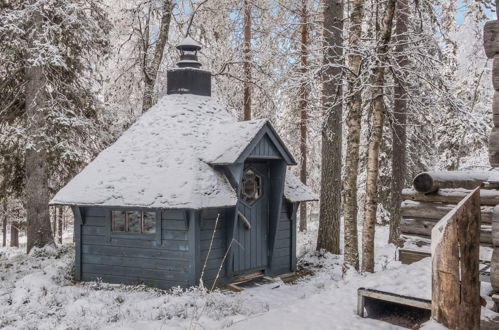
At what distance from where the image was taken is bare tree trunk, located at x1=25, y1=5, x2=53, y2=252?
12.4m

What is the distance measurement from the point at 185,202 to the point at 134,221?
165cm

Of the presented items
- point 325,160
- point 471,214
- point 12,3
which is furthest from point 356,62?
point 12,3

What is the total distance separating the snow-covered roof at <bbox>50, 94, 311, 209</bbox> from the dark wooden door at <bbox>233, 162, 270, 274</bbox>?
0.79m

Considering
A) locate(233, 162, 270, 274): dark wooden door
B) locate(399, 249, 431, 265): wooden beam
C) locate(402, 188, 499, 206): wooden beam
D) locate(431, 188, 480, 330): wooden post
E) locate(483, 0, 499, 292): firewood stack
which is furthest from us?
locate(233, 162, 270, 274): dark wooden door

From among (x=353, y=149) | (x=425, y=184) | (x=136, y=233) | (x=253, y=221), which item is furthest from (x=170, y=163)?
(x=425, y=184)

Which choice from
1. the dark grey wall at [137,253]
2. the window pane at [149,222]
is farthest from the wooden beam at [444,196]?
the window pane at [149,222]

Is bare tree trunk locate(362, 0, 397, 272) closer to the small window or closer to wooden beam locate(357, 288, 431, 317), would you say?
→ wooden beam locate(357, 288, 431, 317)

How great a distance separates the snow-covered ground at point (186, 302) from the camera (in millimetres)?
4695

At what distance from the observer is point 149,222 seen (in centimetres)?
970

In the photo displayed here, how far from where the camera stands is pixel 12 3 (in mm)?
13055

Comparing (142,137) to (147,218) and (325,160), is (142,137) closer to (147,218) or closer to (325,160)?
(147,218)

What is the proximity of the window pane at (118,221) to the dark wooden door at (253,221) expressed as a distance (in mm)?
2599

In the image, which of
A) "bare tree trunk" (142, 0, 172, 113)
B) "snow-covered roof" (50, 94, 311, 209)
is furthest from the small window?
"bare tree trunk" (142, 0, 172, 113)

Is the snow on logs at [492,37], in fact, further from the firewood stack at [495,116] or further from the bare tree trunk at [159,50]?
the bare tree trunk at [159,50]
